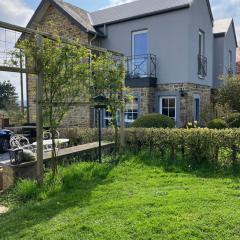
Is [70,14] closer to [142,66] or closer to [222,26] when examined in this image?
[142,66]

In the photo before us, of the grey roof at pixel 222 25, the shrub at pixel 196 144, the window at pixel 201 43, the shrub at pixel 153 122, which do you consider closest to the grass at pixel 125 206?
the shrub at pixel 196 144

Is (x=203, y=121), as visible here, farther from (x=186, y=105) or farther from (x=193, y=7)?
(x=193, y=7)

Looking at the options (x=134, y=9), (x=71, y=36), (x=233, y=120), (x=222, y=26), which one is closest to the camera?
(x=233, y=120)

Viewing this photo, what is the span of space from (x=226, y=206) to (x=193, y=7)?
1229cm

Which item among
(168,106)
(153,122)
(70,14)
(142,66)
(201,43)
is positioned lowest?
(153,122)

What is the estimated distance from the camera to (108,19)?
659 inches

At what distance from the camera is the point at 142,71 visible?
1543 centimetres

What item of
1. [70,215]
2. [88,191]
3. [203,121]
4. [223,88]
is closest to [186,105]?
[203,121]

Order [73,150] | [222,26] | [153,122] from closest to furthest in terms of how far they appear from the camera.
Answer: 1. [73,150]
2. [153,122]
3. [222,26]

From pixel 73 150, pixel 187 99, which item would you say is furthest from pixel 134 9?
pixel 73 150

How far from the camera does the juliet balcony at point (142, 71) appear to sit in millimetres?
14719

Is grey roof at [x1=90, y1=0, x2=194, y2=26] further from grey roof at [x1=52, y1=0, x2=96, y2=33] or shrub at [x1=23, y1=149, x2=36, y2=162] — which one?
shrub at [x1=23, y1=149, x2=36, y2=162]

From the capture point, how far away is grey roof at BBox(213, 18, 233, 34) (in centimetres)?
1902

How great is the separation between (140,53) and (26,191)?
1144 cm
